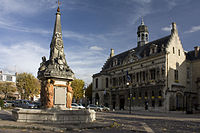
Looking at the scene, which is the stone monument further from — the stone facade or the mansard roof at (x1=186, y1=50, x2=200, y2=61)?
the mansard roof at (x1=186, y1=50, x2=200, y2=61)

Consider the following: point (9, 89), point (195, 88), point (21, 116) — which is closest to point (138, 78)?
point (195, 88)

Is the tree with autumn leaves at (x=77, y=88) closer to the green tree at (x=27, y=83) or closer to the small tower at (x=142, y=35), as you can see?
the green tree at (x=27, y=83)

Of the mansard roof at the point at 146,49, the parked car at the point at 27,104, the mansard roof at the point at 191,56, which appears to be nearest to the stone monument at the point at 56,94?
the parked car at the point at 27,104

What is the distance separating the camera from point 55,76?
15102 millimetres

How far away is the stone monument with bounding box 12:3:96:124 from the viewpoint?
13281 mm

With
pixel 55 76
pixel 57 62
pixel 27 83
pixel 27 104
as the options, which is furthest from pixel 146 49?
pixel 55 76

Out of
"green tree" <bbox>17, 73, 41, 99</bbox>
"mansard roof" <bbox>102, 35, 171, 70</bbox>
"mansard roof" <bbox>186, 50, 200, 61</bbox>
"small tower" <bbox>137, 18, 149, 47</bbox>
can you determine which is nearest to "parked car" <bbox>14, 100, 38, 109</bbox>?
"green tree" <bbox>17, 73, 41, 99</bbox>

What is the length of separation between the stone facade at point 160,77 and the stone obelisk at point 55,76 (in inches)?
980

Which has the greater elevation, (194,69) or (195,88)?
(194,69)

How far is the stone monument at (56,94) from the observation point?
13281 millimetres

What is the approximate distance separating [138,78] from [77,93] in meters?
30.7

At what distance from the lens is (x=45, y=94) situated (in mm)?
15070

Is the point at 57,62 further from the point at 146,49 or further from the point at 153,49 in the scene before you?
the point at 146,49

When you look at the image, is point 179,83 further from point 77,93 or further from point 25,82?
point 25,82
